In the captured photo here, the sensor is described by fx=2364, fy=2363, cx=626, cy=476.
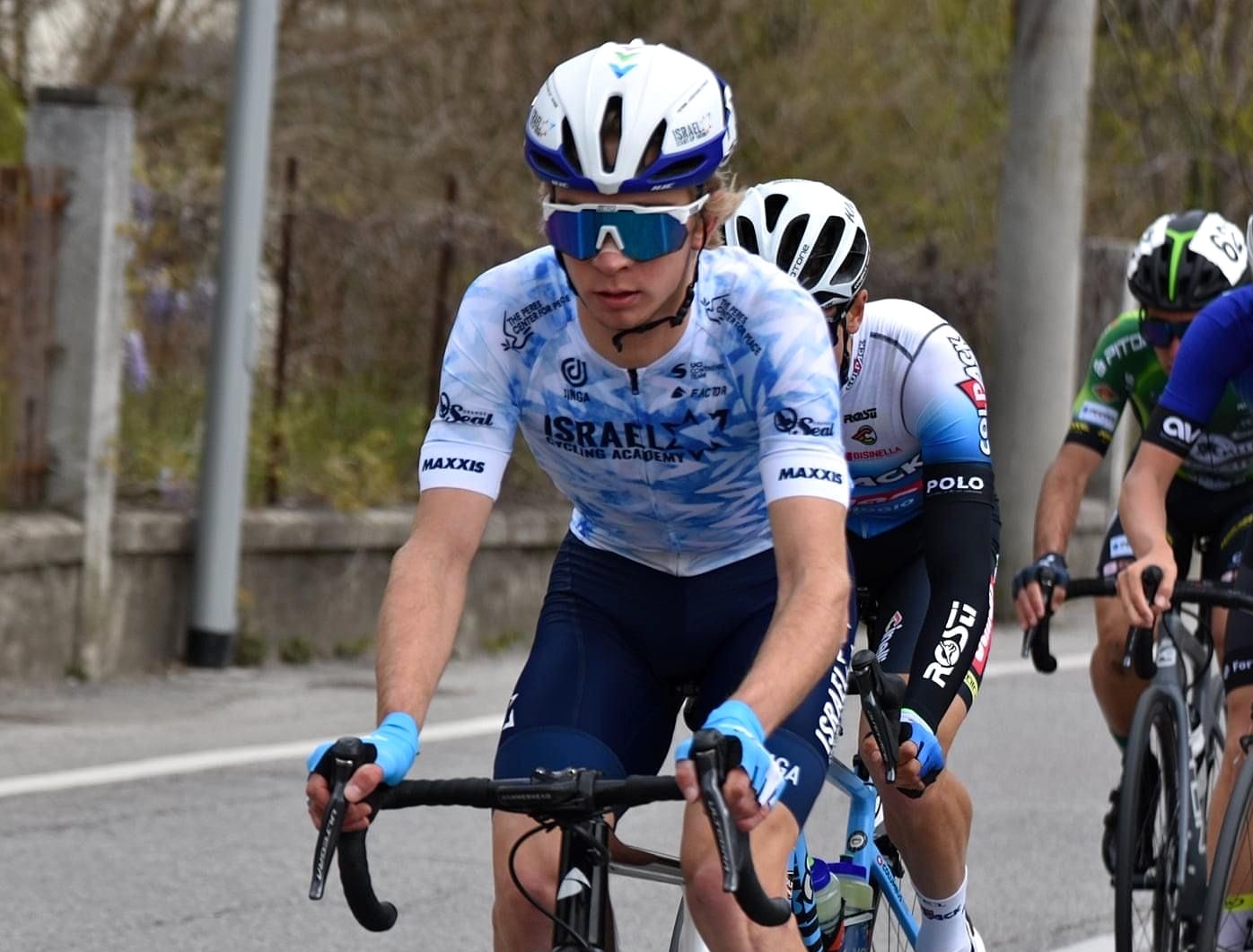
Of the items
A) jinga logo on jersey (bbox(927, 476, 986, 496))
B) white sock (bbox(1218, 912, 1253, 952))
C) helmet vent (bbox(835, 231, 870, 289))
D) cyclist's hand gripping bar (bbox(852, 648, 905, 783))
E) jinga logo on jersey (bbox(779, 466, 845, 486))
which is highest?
helmet vent (bbox(835, 231, 870, 289))

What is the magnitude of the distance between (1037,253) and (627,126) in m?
10.7

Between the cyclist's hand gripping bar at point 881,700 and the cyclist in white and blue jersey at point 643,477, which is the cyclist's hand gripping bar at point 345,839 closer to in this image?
the cyclist in white and blue jersey at point 643,477

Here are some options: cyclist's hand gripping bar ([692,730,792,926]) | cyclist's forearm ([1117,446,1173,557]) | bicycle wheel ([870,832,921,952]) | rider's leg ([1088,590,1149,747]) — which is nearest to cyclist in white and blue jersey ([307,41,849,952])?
cyclist's hand gripping bar ([692,730,792,926])

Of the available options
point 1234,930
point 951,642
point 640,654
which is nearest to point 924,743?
point 951,642

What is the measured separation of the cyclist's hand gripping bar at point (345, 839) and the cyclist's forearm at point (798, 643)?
0.53 meters

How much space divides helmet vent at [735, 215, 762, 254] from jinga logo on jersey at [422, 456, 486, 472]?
3.86 feet

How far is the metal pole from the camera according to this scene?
1038cm

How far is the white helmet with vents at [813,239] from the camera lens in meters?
4.71

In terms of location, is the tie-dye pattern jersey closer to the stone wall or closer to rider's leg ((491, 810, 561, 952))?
rider's leg ((491, 810, 561, 952))

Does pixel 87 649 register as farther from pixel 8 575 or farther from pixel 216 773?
pixel 216 773

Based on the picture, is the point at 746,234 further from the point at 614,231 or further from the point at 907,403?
the point at 614,231

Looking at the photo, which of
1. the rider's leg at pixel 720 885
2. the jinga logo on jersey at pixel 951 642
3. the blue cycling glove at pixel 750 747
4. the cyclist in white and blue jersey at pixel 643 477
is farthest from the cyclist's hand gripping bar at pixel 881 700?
the blue cycling glove at pixel 750 747

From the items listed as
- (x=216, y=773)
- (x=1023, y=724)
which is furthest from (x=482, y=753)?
(x=1023, y=724)

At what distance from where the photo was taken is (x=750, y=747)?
302 cm
